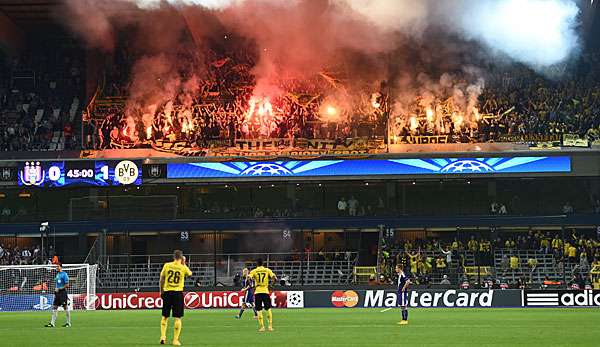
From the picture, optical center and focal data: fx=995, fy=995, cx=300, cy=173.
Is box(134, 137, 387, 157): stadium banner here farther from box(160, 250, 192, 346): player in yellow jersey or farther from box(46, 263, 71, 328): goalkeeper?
box(160, 250, 192, 346): player in yellow jersey

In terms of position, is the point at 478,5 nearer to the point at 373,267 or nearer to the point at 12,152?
the point at 373,267

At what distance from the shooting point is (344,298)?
148 feet

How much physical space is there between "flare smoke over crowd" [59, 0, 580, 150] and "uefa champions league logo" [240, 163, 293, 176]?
3151 mm

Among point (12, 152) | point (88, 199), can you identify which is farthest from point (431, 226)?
point (12, 152)

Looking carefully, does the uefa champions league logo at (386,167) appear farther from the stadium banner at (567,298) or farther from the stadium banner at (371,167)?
the stadium banner at (567,298)

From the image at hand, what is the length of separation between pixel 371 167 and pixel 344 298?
533 inches

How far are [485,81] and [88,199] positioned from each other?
24731mm

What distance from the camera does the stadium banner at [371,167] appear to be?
184ft

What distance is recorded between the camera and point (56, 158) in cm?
5919

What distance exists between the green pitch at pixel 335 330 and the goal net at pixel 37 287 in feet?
27.9

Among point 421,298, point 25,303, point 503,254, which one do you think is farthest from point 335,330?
point 503,254

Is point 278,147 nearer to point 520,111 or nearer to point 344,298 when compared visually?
point 520,111

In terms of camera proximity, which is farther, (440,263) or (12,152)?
(12,152)

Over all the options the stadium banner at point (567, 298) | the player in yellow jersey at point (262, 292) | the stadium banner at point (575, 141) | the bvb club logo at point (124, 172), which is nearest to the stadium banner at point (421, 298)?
the stadium banner at point (567, 298)
